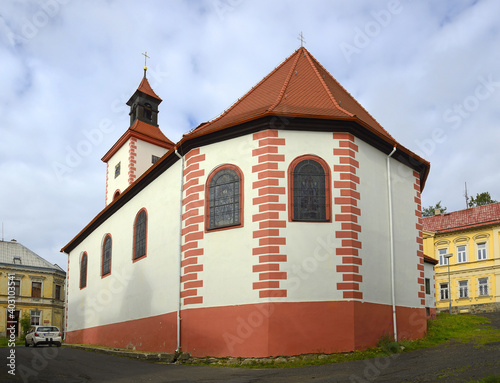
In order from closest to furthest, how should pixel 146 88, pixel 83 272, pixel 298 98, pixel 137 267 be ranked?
pixel 298 98, pixel 137 267, pixel 83 272, pixel 146 88

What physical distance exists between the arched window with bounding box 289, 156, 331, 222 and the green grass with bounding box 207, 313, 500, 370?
3.82 m

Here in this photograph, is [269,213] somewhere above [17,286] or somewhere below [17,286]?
above

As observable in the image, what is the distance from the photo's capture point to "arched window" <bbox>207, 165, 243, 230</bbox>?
53.3ft

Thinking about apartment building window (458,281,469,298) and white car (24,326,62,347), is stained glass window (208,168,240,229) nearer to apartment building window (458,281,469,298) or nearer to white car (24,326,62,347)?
white car (24,326,62,347)

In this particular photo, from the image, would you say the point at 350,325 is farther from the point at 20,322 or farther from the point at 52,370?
the point at 20,322

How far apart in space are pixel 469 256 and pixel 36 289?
39.6 m

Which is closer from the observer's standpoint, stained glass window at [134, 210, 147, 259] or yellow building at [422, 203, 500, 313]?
stained glass window at [134, 210, 147, 259]

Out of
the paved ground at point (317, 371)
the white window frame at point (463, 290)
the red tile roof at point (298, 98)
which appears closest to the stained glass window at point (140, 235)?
the red tile roof at point (298, 98)

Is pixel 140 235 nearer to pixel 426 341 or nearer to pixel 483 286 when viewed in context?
pixel 426 341

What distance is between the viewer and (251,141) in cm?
1644

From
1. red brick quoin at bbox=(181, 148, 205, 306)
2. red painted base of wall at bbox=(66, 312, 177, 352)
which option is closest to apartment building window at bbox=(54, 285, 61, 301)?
red painted base of wall at bbox=(66, 312, 177, 352)

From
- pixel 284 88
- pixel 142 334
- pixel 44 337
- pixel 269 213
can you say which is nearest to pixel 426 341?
pixel 269 213

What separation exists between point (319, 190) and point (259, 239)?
7.51 ft

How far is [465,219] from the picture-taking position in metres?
43.0
